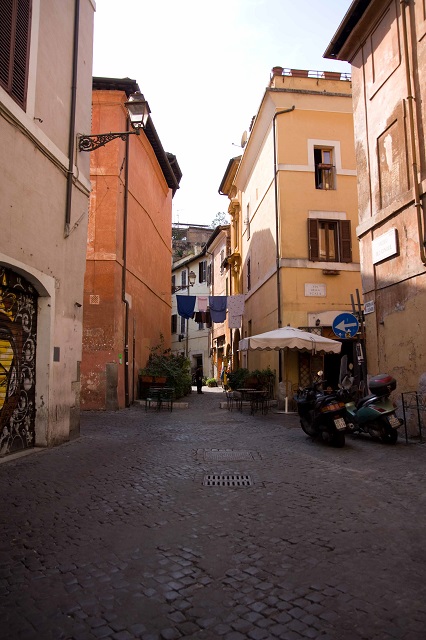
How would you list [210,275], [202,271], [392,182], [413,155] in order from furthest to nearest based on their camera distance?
1. [202,271]
2. [210,275]
3. [392,182]
4. [413,155]

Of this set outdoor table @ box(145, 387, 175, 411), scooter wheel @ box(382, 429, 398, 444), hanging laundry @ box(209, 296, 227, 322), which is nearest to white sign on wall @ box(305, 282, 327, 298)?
outdoor table @ box(145, 387, 175, 411)

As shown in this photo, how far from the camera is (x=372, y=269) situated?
10352 mm

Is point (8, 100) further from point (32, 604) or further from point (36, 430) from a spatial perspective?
point (32, 604)

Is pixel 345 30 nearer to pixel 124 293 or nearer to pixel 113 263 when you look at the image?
pixel 113 263

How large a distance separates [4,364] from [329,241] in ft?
41.2

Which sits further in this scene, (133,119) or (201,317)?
(201,317)

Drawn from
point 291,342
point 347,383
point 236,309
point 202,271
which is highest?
point 202,271

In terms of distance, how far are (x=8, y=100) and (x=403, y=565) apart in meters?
A: 6.92

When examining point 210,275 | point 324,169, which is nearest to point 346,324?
point 324,169

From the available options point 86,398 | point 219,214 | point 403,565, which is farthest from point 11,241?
point 219,214

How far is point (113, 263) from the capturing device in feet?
47.3

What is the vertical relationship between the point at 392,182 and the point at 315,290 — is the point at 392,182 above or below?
above

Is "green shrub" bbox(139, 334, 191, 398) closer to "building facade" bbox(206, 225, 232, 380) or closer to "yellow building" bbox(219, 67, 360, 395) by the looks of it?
"yellow building" bbox(219, 67, 360, 395)

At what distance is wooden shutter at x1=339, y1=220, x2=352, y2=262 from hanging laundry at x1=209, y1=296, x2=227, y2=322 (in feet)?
24.9
